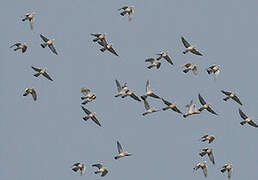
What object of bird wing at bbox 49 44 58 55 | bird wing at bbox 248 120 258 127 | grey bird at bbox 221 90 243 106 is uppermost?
bird wing at bbox 49 44 58 55

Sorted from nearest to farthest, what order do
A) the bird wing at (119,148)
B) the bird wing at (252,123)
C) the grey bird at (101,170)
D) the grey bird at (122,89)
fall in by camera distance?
the grey bird at (101,170)
the bird wing at (252,123)
the grey bird at (122,89)
the bird wing at (119,148)

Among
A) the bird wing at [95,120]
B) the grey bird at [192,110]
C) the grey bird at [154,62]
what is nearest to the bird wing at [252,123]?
the grey bird at [192,110]

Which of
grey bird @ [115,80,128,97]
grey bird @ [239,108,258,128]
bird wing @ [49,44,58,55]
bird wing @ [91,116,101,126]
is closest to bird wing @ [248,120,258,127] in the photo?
grey bird @ [239,108,258,128]

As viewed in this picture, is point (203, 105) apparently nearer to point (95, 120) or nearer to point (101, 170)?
point (95, 120)

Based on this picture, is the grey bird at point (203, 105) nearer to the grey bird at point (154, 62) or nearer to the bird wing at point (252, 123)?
the bird wing at point (252, 123)

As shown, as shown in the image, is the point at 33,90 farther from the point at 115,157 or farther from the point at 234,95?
the point at 234,95

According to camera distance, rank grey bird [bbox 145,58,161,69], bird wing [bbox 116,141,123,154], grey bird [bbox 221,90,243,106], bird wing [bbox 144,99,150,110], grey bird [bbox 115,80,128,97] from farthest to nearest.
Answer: bird wing [bbox 144,99,150,110]
bird wing [bbox 116,141,123,154]
grey bird [bbox 145,58,161,69]
grey bird [bbox 221,90,243,106]
grey bird [bbox 115,80,128,97]

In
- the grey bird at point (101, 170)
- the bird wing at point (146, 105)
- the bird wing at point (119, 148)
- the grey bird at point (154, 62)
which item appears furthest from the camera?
the bird wing at point (146, 105)

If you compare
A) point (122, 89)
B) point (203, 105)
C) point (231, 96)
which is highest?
point (122, 89)

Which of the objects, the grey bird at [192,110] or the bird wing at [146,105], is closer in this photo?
the grey bird at [192,110]

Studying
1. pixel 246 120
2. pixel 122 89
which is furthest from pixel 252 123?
pixel 122 89

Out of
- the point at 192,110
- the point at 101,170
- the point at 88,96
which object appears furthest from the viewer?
the point at 192,110

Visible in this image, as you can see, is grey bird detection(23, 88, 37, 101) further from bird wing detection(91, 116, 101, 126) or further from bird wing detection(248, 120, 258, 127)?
bird wing detection(248, 120, 258, 127)

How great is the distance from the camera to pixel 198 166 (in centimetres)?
10812
